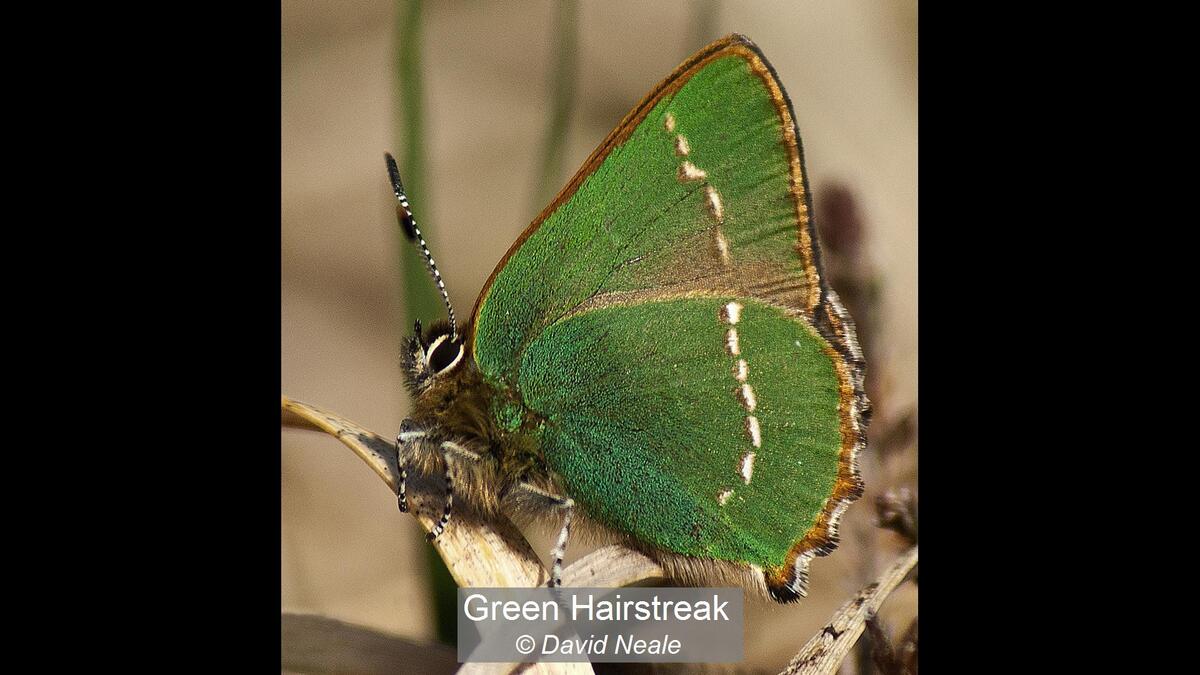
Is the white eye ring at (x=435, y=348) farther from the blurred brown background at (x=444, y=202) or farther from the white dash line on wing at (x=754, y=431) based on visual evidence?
the white dash line on wing at (x=754, y=431)

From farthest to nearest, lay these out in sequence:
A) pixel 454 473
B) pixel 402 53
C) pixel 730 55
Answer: pixel 402 53 → pixel 454 473 → pixel 730 55

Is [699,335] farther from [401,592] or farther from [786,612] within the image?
[401,592]

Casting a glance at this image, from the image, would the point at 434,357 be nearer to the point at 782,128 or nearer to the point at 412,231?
the point at 412,231

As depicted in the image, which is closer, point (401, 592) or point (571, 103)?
point (401, 592)

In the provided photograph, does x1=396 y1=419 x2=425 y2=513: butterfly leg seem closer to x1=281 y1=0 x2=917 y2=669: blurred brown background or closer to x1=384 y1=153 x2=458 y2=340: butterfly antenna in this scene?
x1=281 y1=0 x2=917 y2=669: blurred brown background

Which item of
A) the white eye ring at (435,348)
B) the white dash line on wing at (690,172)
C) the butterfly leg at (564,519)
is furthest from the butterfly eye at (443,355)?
the white dash line on wing at (690,172)

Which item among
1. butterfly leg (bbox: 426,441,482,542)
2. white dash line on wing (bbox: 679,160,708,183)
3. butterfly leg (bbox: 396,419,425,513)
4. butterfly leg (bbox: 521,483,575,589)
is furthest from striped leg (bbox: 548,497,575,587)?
white dash line on wing (bbox: 679,160,708,183)
